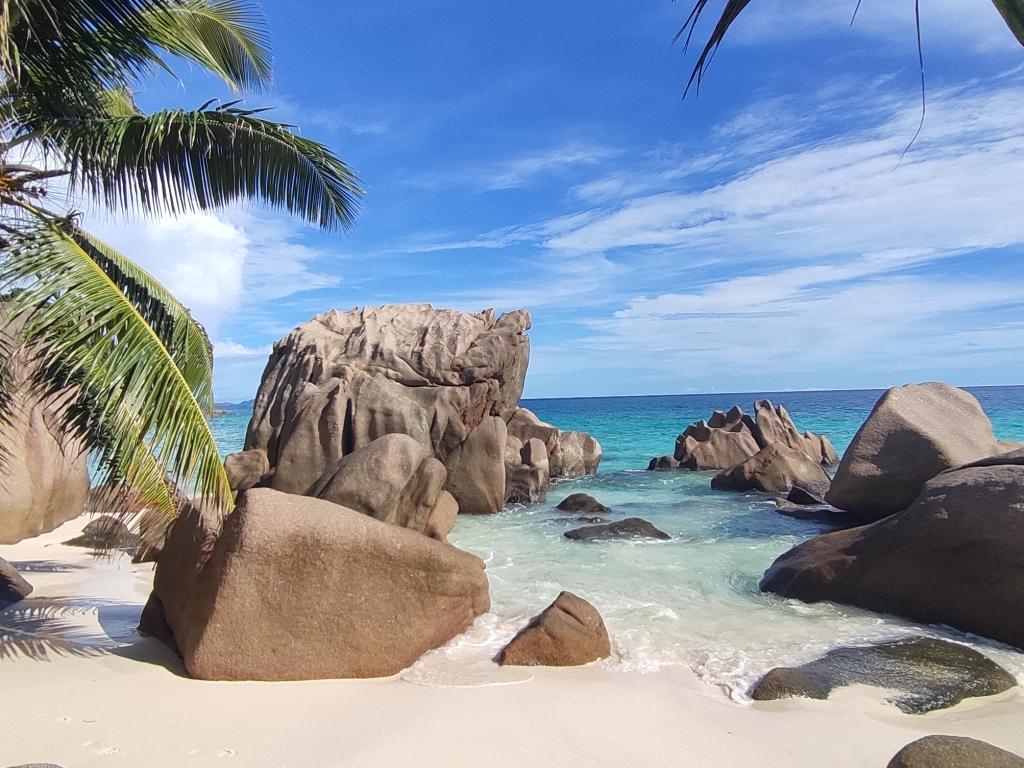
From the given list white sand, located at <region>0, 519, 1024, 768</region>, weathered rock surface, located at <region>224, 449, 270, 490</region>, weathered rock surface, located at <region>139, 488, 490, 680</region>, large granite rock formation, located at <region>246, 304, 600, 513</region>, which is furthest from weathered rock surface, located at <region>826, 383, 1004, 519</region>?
weathered rock surface, located at <region>224, 449, 270, 490</region>

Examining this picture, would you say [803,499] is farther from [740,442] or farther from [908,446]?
[740,442]

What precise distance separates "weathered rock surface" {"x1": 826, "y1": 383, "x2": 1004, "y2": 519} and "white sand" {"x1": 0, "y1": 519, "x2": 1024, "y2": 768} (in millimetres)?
6242

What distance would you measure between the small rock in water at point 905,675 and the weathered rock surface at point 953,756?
5.40 ft

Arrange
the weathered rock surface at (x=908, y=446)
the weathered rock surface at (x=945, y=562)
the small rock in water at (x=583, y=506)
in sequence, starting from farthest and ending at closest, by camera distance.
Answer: the small rock in water at (x=583, y=506)
the weathered rock surface at (x=908, y=446)
the weathered rock surface at (x=945, y=562)

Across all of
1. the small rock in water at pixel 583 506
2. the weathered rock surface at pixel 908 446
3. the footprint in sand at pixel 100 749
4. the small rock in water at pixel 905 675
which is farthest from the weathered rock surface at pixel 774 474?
the footprint in sand at pixel 100 749

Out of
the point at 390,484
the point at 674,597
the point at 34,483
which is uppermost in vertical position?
the point at 34,483

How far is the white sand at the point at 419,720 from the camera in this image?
4.10 meters

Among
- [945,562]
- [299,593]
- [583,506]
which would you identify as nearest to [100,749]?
[299,593]

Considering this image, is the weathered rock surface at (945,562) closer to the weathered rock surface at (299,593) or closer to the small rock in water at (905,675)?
the small rock in water at (905,675)

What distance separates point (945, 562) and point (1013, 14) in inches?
257

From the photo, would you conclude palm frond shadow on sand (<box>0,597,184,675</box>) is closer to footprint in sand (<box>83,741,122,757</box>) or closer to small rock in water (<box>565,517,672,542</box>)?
footprint in sand (<box>83,741,122,757</box>)

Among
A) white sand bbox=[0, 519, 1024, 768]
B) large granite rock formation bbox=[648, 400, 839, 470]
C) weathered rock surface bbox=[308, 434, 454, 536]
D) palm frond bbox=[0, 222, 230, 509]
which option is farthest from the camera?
large granite rock formation bbox=[648, 400, 839, 470]

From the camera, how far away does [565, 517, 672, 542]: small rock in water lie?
12500 millimetres

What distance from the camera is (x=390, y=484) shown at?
1170cm
